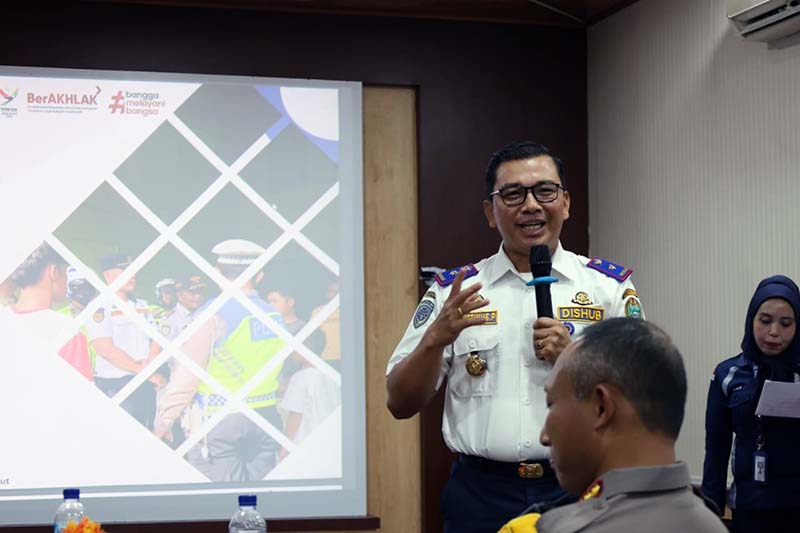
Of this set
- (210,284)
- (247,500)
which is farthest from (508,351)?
(210,284)

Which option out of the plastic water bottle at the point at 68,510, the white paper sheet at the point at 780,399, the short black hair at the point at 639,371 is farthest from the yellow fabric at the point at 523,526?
the white paper sheet at the point at 780,399

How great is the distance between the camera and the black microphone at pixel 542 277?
7.62ft

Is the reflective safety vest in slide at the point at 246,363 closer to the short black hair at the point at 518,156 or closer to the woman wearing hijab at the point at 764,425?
the woman wearing hijab at the point at 764,425

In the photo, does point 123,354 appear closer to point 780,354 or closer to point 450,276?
point 450,276

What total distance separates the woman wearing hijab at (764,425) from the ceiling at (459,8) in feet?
6.58

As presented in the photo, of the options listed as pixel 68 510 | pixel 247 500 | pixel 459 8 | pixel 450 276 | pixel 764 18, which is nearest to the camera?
pixel 450 276

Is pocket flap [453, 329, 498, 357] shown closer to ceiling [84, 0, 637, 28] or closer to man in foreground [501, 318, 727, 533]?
man in foreground [501, 318, 727, 533]

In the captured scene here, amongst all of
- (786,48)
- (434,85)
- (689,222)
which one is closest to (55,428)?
(434,85)

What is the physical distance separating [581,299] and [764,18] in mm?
2065

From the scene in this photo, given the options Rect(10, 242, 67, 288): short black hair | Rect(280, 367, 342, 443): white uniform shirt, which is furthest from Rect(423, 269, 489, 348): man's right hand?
Rect(10, 242, 67, 288): short black hair

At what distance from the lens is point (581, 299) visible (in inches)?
101

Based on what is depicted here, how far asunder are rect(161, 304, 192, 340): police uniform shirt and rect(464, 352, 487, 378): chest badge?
2.73 metres

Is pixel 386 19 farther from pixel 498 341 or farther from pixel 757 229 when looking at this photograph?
pixel 498 341

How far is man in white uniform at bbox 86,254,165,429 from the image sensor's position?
16.2ft
